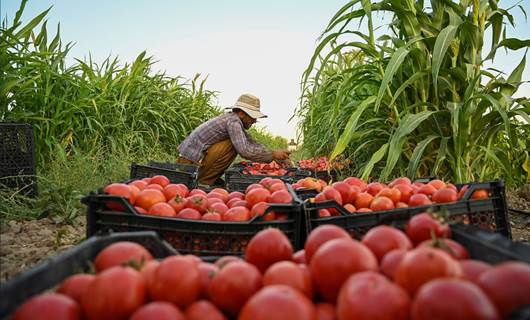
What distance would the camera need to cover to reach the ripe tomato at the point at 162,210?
1909 millimetres

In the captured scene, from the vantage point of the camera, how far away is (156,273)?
99cm

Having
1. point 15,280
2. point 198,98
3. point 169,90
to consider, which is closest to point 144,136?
point 169,90

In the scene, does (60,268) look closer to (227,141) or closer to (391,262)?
(391,262)

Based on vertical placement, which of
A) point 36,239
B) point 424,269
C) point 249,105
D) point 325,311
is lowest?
point 36,239

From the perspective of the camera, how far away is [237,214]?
6.33 feet

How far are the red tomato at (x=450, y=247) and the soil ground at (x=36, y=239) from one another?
201 cm

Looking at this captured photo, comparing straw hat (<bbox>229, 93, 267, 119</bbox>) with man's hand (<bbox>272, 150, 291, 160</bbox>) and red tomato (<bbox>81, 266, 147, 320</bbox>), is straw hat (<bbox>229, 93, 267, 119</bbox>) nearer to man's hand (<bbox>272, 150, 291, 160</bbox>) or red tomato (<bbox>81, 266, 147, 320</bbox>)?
man's hand (<bbox>272, 150, 291, 160</bbox>)

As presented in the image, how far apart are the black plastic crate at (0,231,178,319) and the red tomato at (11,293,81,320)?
0.04m

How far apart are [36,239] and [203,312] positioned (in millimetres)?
2437

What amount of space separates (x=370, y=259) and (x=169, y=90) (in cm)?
744

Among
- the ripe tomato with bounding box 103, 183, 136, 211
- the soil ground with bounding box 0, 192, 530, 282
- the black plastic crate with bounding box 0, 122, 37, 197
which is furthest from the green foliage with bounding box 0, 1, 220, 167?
the ripe tomato with bounding box 103, 183, 136, 211

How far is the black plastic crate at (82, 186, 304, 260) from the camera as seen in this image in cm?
177

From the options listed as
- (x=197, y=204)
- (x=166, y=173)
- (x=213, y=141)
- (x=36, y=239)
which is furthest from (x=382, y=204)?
(x=213, y=141)

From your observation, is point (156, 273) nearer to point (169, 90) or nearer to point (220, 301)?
point (220, 301)
